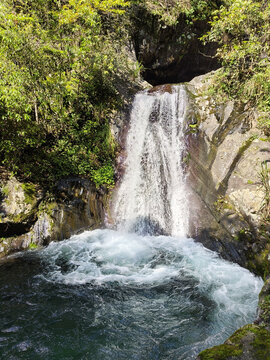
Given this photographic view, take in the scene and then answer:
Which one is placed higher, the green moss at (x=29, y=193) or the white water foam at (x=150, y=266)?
the green moss at (x=29, y=193)

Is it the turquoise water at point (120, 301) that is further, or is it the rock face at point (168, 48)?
the rock face at point (168, 48)

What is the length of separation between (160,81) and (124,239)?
43.7 feet

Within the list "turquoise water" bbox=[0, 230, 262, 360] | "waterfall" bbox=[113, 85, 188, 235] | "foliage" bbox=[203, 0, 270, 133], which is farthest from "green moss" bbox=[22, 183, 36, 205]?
"foliage" bbox=[203, 0, 270, 133]

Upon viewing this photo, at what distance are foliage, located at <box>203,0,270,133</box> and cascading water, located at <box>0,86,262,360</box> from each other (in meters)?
3.35

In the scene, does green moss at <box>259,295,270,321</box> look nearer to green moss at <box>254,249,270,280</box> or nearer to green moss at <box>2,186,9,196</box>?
green moss at <box>254,249,270,280</box>

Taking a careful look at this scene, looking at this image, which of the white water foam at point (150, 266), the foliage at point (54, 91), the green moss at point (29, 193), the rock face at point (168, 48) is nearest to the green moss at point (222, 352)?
the white water foam at point (150, 266)

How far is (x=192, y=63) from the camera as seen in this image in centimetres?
1667

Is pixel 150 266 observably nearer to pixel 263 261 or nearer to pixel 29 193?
pixel 263 261

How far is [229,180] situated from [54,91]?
23.2 ft

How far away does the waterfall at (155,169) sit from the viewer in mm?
9086

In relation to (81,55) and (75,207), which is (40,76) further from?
(75,207)

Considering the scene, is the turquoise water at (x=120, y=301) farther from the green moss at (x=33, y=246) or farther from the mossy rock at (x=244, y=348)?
the mossy rock at (x=244, y=348)

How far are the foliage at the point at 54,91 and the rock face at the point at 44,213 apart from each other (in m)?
0.62

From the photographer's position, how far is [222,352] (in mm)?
2516
